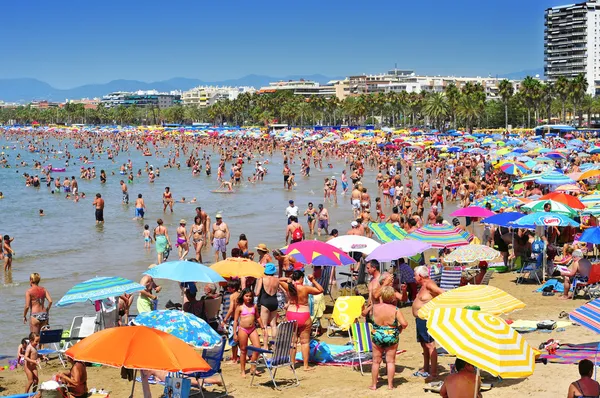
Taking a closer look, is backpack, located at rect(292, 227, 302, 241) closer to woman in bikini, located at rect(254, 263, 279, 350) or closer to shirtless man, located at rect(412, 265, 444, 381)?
woman in bikini, located at rect(254, 263, 279, 350)

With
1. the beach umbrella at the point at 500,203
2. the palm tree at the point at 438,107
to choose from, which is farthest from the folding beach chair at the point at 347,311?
the palm tree at the point at 438,107

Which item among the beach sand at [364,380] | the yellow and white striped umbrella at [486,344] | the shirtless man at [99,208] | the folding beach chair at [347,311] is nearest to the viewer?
the yellow and white striped umbrella at [486,344]

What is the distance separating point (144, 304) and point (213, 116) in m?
129

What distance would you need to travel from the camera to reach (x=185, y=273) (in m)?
9.02

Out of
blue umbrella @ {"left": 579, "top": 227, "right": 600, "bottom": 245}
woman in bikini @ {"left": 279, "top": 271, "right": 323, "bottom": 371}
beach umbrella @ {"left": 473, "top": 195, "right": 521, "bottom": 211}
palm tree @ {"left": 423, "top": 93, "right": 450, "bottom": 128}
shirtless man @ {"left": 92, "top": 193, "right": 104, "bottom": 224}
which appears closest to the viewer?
woman in bikini @ {"left": 279, "top": 271, "right": 323, "bottom": 371}

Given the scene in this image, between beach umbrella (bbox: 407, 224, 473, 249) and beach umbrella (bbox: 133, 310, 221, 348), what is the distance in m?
5.03

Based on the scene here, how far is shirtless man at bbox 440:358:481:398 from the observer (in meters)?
5.18

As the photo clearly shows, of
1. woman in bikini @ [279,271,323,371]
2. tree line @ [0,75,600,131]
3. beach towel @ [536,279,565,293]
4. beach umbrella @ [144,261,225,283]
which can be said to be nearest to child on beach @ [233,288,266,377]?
woman in bikini @ [279,271,323,371]

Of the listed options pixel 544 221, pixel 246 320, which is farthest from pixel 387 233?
pixel 246 320

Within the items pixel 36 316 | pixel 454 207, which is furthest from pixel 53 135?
pixel 36 316

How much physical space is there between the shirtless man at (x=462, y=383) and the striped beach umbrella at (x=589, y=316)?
5.12ft

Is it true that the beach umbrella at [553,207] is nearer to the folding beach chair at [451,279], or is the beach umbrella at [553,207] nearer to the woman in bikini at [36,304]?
the folding beach chair at [451,279]

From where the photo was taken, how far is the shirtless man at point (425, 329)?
23.9ft

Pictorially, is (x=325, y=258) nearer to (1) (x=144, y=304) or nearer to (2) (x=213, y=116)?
(1) (x=144, y=304)
